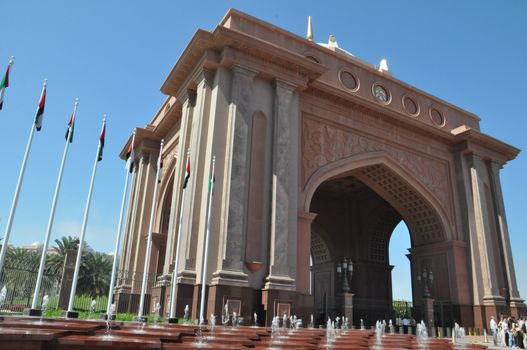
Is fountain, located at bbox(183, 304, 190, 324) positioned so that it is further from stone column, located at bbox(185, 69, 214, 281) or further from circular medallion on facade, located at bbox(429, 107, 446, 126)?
circular medallion on facade, located at bbox(429, 107, 446, 126)

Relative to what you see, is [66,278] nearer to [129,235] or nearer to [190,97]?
[129,235]

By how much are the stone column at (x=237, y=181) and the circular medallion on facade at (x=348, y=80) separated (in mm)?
5648

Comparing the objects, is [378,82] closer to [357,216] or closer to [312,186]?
[312,186]

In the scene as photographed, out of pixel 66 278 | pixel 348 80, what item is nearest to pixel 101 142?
pixel 66 278

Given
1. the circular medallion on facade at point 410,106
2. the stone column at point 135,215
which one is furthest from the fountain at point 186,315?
the circular medallion on facade at point 410,106

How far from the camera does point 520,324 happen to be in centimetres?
1577

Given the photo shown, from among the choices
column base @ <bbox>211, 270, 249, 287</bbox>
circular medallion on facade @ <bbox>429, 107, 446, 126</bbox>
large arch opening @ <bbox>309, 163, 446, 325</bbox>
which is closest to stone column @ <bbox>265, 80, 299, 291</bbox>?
column base @ <bbox>211, 270, 249, 287</bbox>

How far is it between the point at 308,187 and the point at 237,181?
11.8 feet

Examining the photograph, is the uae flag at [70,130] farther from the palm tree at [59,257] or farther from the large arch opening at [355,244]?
the palm tree at [59,257]

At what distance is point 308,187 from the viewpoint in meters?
17.7

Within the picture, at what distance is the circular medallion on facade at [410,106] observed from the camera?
2266 centimetres

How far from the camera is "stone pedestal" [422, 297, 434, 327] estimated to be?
20016 millimetres

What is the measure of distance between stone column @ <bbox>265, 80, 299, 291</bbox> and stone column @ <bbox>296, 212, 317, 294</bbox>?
61 cm

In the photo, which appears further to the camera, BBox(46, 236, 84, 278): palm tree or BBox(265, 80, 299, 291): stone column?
BBox(46, 236, 84, 278): palm tree
